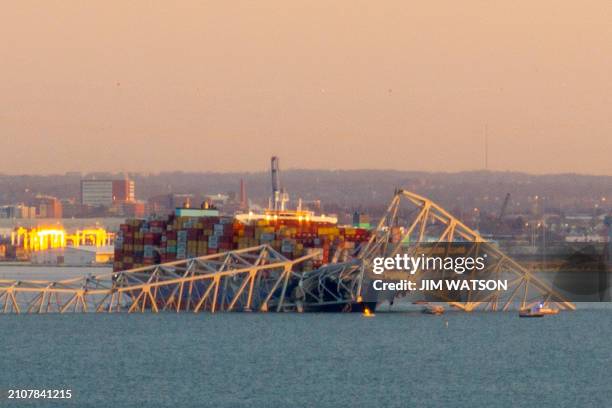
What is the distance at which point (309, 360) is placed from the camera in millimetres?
80438

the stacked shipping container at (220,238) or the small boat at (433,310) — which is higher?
the stacked shipping container at (220,238)

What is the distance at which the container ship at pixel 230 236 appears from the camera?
115625 mm

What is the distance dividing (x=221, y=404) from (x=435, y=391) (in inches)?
372

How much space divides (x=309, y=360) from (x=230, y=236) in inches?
1612

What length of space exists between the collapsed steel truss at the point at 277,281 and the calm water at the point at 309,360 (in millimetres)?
1843

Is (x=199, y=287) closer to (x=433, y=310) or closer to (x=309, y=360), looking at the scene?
(x=433, y=310)

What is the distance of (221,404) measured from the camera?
64.5m

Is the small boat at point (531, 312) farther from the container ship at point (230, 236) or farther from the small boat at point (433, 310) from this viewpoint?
the container ship at point (230, 236)

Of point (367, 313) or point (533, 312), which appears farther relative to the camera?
point (533, 312)

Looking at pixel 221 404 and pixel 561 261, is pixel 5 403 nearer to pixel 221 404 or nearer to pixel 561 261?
pixel 221 404

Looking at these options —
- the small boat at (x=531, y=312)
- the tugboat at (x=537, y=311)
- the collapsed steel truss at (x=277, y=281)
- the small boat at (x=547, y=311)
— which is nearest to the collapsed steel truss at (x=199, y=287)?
the collapsed steel truss at (x=277, y=281)

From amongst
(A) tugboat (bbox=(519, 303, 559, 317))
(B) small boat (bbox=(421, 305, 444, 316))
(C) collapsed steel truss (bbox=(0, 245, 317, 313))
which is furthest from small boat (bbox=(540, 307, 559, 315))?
(C) collapsed steel truss (bbox=(0, 245, 317, 313))

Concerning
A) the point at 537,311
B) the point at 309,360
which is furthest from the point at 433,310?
the point at 309,360

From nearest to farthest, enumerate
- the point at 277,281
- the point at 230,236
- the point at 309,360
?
the point at 309,360 < the point at 277,281 < the point at 230,236
